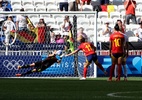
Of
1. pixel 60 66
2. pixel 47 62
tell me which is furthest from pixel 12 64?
pixel 60 66

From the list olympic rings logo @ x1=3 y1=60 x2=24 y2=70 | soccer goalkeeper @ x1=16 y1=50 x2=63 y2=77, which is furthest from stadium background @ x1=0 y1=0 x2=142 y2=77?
soccer goalkeeper @ x1=16 y1=50 x2=63 y2=77

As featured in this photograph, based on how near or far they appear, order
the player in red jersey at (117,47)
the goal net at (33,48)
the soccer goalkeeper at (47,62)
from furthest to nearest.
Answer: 1. the goal net at (33,48)
2. the soccer goalkeeper at (47,62)
3. the player in red jersey at (117,47)

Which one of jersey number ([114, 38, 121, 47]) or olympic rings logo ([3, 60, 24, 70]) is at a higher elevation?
jersey number ([114, 38, 121, 47])

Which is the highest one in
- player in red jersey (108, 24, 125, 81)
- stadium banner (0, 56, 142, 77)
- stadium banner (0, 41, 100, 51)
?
player in red jersey (108, 24, 125, 81)

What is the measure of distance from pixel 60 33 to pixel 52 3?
290 inches

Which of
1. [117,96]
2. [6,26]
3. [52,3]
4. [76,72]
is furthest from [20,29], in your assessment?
[117,96]

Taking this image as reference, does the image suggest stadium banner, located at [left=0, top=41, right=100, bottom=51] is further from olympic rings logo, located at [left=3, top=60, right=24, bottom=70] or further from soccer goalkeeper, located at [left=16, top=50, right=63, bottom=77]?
olympic rings logo, located at [left=3, top=60, right=24, bottom=70]

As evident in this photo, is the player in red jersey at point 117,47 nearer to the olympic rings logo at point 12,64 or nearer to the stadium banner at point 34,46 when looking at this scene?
the stadium banner at point 34,46

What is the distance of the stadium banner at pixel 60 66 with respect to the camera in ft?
83.0

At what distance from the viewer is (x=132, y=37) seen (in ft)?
94.3

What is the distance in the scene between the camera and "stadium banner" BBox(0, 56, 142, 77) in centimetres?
2531

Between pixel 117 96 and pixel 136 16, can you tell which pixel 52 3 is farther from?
pixel 117 96

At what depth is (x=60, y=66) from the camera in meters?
25.6

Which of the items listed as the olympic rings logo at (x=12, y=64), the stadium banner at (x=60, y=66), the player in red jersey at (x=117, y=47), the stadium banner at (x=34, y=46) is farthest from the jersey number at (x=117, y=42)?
the olympic rings logo at (x=12, y=64)
